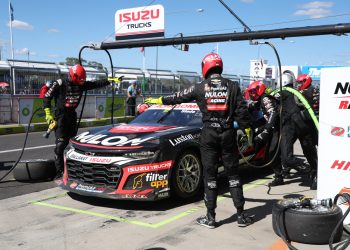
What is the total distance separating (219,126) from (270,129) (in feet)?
6.66

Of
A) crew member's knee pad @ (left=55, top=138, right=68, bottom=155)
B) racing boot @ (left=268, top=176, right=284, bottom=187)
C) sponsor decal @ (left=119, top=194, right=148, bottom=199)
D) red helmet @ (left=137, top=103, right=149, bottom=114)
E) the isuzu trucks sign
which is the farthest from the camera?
the isuzu trucks sign

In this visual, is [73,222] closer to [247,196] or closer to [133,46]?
[247,196]

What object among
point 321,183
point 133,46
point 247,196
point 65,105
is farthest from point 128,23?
point 321,183

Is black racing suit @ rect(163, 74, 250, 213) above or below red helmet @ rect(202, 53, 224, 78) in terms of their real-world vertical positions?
below

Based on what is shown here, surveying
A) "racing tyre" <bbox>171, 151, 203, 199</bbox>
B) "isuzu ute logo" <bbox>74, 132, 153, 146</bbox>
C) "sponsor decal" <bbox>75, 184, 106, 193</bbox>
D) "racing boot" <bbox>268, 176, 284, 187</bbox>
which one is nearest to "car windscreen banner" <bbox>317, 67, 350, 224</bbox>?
"racing tyre" <bbox>171, 151, 203, 199</bbox>

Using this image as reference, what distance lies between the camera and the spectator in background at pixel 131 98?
1983 cm

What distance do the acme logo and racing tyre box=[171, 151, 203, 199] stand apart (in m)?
1.94

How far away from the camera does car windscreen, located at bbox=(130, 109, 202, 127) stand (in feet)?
20.6

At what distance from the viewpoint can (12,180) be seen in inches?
275

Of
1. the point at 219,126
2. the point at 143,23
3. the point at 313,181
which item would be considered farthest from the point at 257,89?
the point at 143,23

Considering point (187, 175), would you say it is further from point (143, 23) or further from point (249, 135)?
point (143, 23)

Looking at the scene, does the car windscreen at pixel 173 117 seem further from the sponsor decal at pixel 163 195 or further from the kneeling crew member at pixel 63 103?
the sponsor decal at pixel 163 195

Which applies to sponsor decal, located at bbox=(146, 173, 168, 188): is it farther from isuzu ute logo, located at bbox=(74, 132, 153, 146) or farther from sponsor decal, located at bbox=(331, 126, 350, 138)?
sponsor decal, located at bbox=(331, 126, 350, 138)

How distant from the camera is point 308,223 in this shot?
11.3ft
